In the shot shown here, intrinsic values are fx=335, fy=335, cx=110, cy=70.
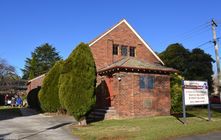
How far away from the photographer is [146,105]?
72.9 ft

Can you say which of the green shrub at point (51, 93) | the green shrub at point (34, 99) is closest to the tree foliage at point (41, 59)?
the green shrub at point (34, 99)

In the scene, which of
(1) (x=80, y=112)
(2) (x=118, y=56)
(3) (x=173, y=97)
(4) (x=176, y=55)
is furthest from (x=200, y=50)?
(1) (x=80, y=112)

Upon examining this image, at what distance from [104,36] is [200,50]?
24536mm

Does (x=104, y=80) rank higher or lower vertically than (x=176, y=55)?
lower

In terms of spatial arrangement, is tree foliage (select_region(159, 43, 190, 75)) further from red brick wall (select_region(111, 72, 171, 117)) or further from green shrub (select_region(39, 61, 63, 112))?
red brick wall (select_region(111, 72, 171, 117))

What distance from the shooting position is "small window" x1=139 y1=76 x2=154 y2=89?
2222cm

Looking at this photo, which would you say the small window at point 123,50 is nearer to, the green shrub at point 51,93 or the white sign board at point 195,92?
the green shrub at point 51,93

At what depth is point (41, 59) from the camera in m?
100

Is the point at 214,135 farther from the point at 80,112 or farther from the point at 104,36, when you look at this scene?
the point at 104,36

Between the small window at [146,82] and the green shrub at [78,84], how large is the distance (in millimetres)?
5275

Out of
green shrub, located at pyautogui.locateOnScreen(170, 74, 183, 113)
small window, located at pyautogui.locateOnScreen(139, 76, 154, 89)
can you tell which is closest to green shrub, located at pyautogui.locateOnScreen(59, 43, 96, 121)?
small window, located at pyautogui.locateOnScreen(139, 76, 154, 89)

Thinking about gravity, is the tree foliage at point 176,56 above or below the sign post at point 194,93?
above

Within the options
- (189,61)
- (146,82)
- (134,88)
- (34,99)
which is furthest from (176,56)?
(134,88)

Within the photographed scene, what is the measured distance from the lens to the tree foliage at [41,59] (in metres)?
94.6
